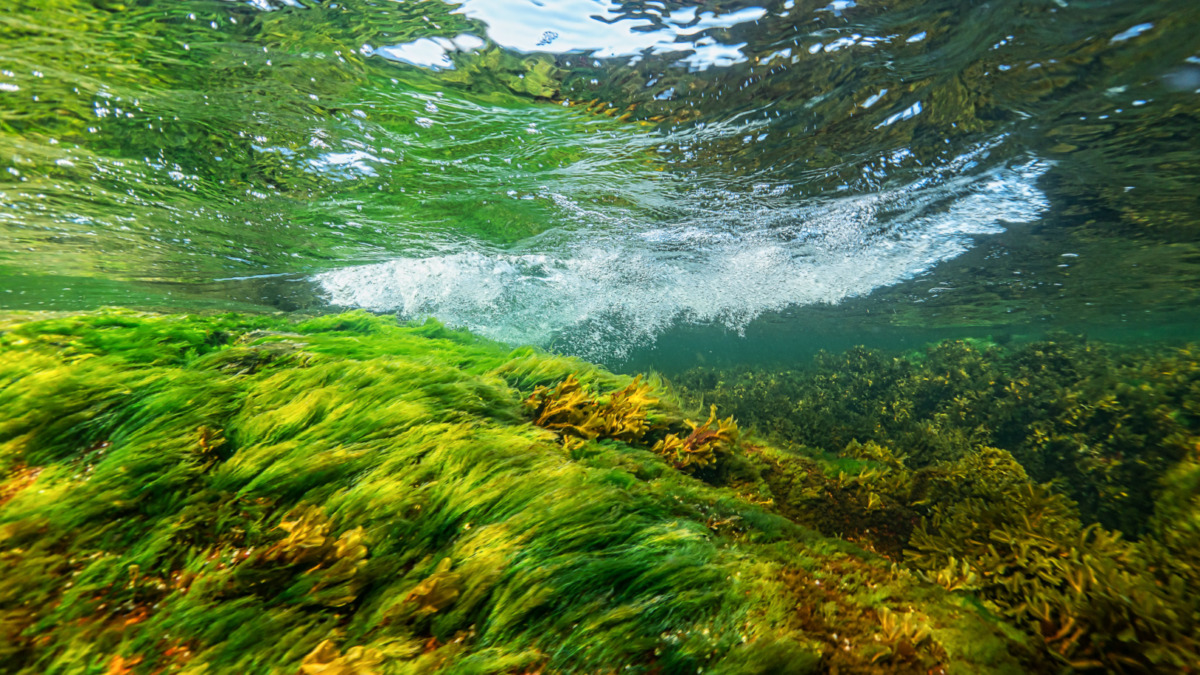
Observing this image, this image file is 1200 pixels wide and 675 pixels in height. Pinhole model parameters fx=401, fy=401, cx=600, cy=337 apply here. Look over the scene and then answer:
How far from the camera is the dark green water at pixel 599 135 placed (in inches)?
184

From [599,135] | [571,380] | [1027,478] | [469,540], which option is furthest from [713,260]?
[469,540]

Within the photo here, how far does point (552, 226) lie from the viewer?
11.9 m

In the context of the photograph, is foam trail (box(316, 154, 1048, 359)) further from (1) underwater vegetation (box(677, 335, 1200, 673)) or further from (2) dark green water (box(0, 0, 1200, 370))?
(1) underwater vegetation (box(677, 335, 1200, 673))

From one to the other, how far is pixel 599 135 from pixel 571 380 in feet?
16.0

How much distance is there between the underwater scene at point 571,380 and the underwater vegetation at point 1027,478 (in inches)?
1.5

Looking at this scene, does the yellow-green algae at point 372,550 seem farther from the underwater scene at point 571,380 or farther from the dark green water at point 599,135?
the dark green water at point 599,135

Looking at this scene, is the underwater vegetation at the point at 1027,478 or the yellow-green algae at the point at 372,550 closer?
the yellow-green algae at the point at 372,550

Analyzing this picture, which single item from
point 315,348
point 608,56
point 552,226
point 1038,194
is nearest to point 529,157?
point 608,56

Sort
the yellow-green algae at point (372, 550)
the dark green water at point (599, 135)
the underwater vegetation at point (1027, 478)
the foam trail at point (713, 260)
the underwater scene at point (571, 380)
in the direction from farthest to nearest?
the foam trail at point (713, 260) → the dark green water at point (599, 135) → the underwater vegetation at point (1027, 478) → the underwater scene at point (571, 380) → the yellow-green algae at point (372, 550)

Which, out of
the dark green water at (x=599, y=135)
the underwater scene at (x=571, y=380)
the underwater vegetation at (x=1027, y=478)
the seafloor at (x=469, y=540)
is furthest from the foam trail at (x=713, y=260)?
the seafloor at (x=469, y=540)

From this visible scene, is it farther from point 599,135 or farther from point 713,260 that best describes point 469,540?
point 713,260

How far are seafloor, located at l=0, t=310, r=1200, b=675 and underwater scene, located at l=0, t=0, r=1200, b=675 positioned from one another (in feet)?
0.06

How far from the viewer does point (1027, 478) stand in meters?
4.90

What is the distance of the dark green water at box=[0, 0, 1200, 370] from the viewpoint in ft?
15.3
